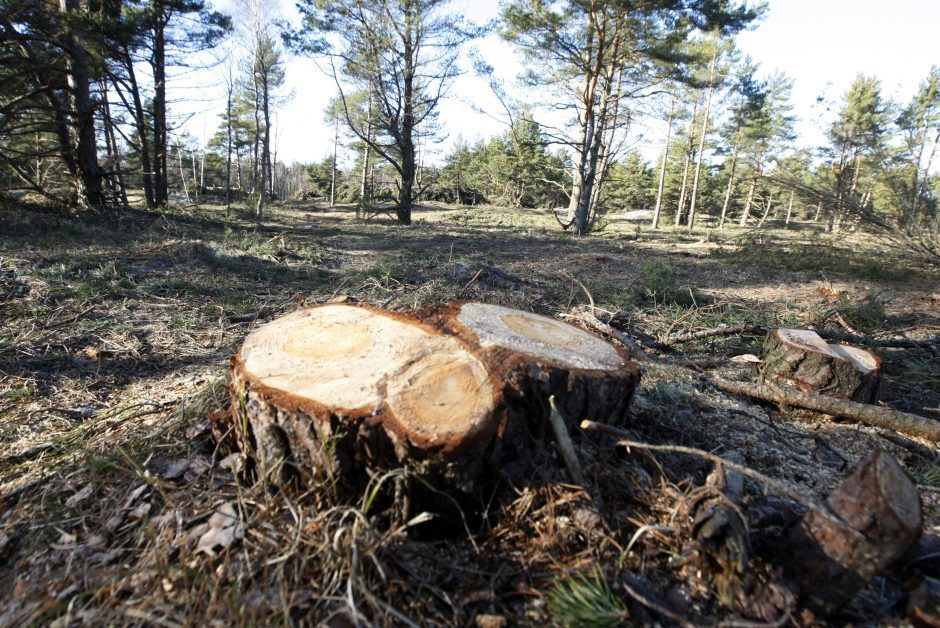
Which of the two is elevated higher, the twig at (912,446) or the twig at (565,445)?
the twig at (565,445)

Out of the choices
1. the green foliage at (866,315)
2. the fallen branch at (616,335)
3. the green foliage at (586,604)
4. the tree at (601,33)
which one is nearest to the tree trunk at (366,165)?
the tree at (601,33)

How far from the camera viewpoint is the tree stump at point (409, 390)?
1297 mm

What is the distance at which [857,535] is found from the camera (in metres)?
1.02

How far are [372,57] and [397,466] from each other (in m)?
14.1

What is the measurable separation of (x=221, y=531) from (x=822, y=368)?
10.8 ft

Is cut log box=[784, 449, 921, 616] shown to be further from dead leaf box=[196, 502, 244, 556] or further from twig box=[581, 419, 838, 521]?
dead leaf box=[196, 502, 244, 556]

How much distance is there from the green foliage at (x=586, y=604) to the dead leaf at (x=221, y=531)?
92 cm

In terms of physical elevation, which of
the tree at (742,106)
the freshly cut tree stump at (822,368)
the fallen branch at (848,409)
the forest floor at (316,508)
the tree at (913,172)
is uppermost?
the tree at (742,106)

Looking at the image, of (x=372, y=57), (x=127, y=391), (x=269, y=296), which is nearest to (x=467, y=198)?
(x=372, y=57)

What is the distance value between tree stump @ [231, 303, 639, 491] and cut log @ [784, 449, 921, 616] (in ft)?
2.22

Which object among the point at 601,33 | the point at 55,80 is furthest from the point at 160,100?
the point at 601,33

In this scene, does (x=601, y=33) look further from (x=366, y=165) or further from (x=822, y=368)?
(x=366, y=165)

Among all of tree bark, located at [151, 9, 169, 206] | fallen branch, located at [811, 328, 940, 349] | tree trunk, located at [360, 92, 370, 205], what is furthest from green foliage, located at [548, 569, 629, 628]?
tree bark, located at [151, 9, 169, 206]

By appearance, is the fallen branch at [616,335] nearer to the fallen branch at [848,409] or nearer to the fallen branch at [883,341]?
the fallen branch at [848,409]
